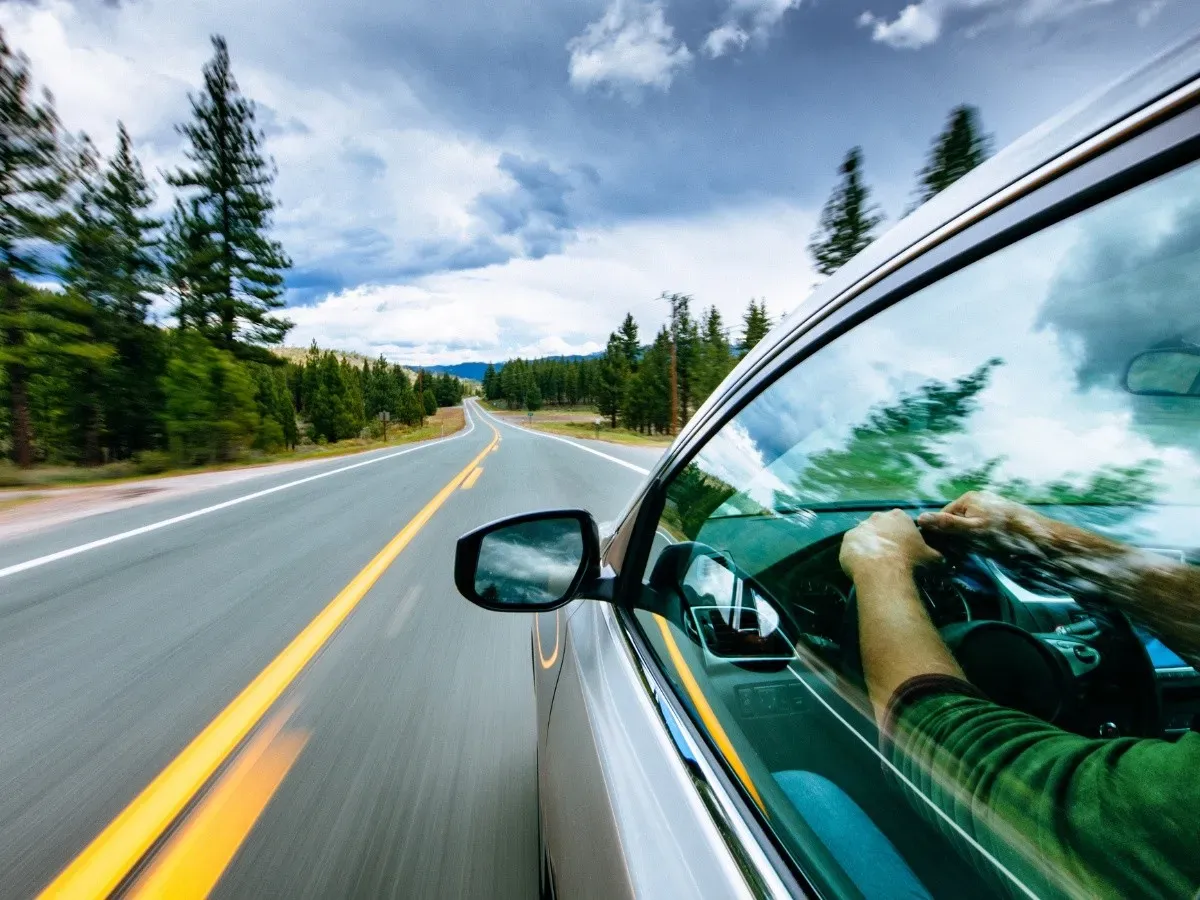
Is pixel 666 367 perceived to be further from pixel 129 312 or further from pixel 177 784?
pixel 177 784

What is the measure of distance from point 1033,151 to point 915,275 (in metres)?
0.19

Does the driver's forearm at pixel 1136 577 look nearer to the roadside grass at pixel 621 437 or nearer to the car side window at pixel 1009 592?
the car side window at pixel 1009 592

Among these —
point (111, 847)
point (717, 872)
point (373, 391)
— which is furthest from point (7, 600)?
point (373, 391)

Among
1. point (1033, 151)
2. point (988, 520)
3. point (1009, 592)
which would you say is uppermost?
point (1033, 151)

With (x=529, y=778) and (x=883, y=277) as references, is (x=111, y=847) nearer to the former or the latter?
(x=529, y=778)

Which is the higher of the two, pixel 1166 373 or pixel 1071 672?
pixel 1166 373

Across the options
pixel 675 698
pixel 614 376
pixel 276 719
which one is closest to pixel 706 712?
pixel 675 698

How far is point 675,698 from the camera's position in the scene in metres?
1.18

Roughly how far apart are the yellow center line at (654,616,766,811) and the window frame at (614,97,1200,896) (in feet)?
0.05

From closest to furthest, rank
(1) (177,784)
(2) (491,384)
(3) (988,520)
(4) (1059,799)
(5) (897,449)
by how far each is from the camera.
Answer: (4) (1059,799)
(3) (988,520)
(5) (897,449)
(1) (177,784)
(2) (491,384)

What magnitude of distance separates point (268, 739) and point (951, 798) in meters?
2.74

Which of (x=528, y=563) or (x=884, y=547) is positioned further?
(x=528, y=563)

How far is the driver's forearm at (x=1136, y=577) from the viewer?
0.60 metres

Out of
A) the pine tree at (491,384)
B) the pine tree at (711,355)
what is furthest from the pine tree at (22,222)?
the pine tree at (491,384)
